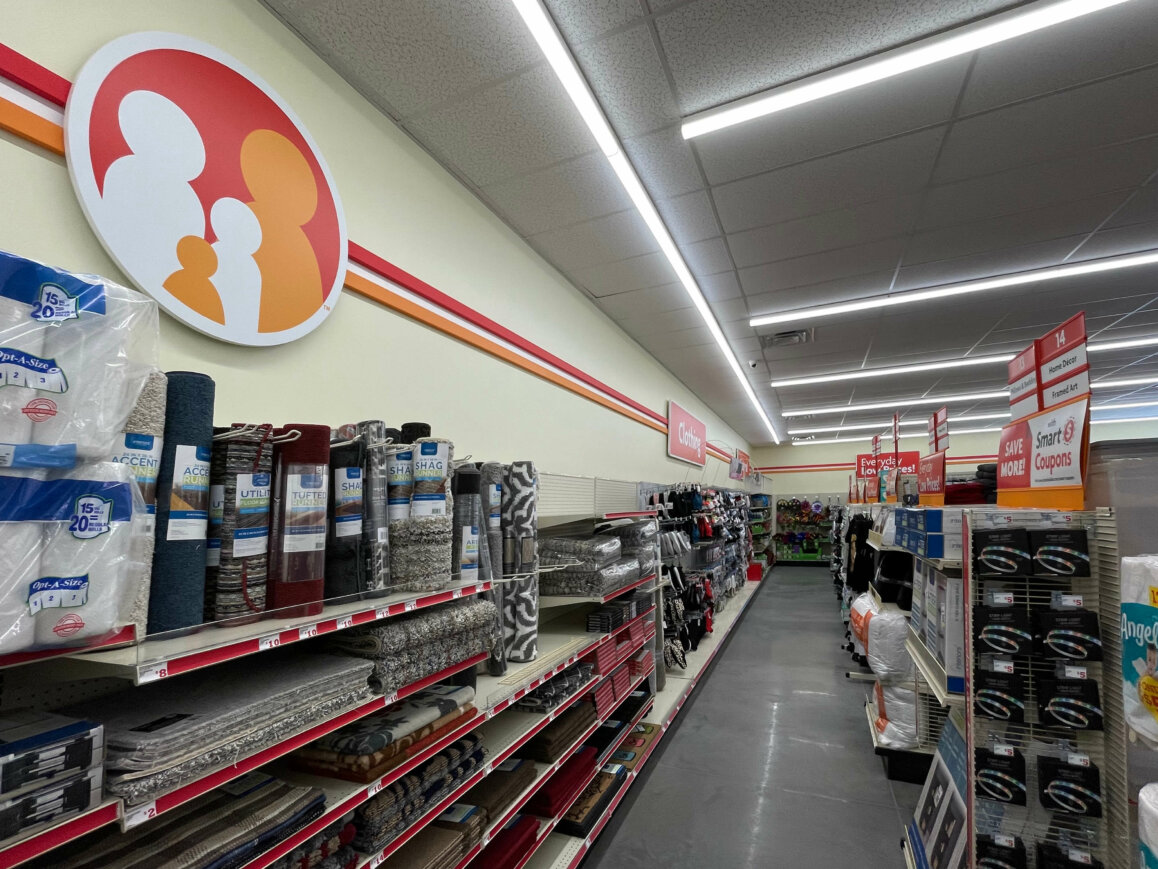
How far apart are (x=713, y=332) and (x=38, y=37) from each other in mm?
5443

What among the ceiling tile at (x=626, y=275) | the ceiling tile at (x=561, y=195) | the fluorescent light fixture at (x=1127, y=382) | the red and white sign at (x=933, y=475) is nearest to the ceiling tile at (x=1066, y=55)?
the ceiling tile at (x=561, y=195)

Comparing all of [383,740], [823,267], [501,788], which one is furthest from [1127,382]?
[383,740]

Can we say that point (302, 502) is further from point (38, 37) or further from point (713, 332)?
point (713, 332)

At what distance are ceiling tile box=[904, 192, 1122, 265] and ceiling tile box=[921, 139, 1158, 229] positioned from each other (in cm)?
11

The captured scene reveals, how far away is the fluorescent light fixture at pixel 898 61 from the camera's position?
6.86 feet

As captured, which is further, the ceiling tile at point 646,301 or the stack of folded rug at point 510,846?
the ceiling tile at point 646,301

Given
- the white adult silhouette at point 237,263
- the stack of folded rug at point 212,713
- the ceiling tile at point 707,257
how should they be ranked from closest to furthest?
the stack of folded rug at point 212,713
the white adult silhouette at point 237,263
the ceiling tile at point 707,257

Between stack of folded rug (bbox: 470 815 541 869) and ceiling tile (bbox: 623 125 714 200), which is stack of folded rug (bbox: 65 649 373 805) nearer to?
stack of folded rug (bbox: 470 815 541 869)

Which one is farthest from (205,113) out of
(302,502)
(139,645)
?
(139,645)

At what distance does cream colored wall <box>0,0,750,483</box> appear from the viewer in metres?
1.39

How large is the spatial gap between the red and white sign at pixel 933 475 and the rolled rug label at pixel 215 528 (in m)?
3.72

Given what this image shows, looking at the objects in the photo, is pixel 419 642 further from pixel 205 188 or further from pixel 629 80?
pixel 629 80

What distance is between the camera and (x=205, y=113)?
171 centimetres

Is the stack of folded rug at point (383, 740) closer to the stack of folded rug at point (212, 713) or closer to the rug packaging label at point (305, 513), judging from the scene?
the stack of folded rug at point (212, 713)
